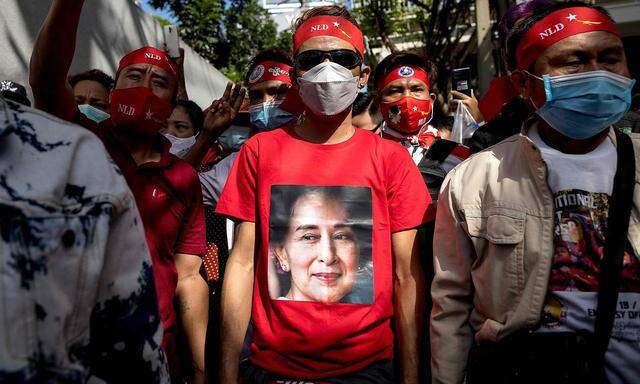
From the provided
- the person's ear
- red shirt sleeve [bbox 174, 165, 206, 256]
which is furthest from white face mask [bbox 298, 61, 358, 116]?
red shirt sleeve [bbox 174, 165, 206, 256]

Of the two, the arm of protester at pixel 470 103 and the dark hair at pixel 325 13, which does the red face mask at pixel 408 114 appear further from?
the dark hair at pixel 325 13

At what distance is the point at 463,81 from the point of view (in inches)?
143

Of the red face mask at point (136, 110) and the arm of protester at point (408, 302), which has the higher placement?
the red face mask at point (136, 110)

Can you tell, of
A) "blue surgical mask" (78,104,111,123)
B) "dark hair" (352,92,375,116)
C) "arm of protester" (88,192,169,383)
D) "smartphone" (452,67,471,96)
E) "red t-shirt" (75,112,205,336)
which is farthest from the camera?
"dark hair" (352,92,375,116)

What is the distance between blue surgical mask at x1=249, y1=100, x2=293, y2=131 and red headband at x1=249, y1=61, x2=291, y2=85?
19 cm

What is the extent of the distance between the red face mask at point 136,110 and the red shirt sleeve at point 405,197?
115 centimetres

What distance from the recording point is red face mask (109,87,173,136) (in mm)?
2346

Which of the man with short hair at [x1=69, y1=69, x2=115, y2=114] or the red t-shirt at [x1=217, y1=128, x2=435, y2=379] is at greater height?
the man with short hair at [x1=69, y1=69, x2=115, y2=114]

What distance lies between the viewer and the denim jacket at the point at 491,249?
1657 mm

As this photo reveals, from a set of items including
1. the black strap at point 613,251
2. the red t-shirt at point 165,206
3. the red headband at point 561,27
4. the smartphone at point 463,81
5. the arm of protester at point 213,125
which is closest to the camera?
the black strap at point 613,251

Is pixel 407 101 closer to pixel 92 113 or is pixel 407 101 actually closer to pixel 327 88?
pixel 327 88

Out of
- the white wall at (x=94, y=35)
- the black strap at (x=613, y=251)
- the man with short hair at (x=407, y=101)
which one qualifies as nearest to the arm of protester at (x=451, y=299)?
the black strap at (x=613, y=251)

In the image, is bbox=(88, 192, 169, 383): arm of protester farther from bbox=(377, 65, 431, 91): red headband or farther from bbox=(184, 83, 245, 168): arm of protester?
bbox=(377, 65, 431, 91): red headband

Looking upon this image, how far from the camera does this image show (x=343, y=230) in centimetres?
192
